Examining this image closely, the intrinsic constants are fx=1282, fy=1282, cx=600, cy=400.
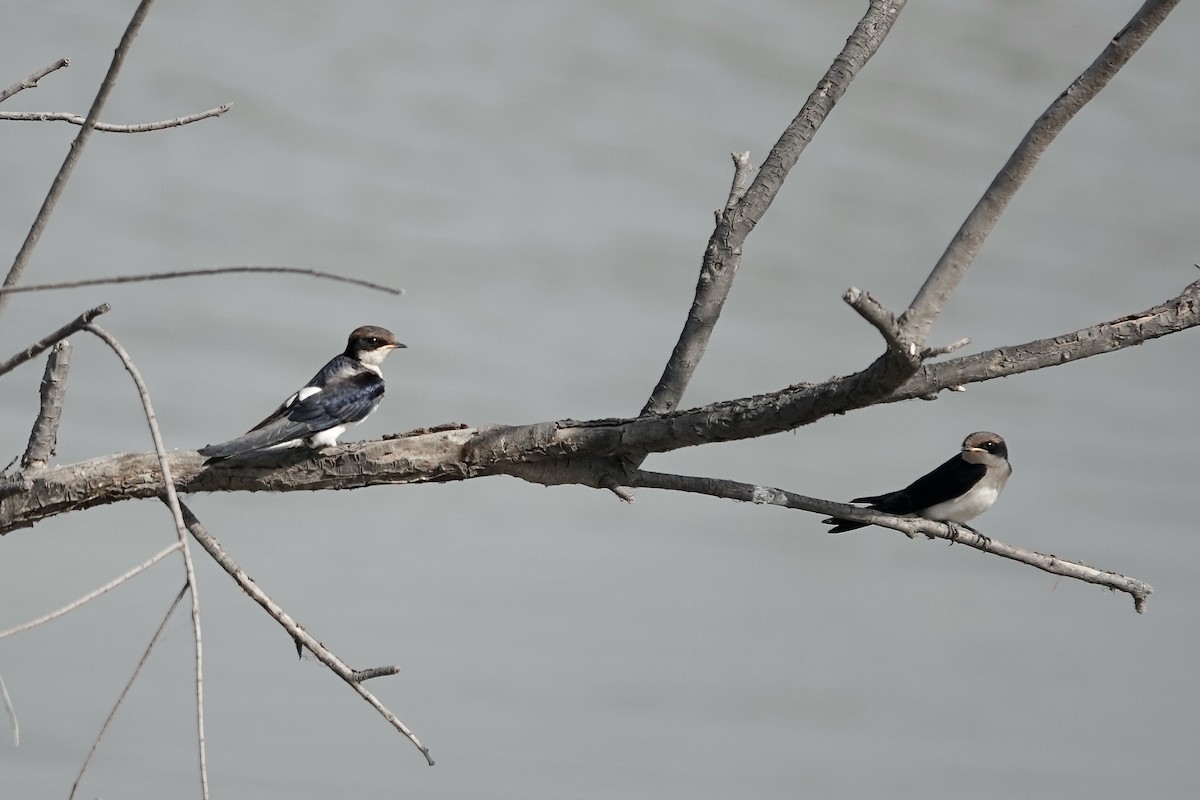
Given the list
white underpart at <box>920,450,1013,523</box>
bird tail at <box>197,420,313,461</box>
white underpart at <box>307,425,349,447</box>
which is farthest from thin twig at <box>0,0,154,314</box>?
white underpart at <box>920,450,1013,523</box>

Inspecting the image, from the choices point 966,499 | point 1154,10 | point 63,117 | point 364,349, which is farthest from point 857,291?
point 966,499

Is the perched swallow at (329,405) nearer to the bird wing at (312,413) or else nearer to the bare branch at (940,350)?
the bird wing at (312,413)

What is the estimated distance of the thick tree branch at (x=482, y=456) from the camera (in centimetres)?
173

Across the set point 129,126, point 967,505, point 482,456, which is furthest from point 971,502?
point 129,126

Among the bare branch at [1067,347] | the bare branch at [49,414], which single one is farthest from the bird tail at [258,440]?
the bare branch at [1067,347]

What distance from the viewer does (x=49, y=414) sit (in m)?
2.00

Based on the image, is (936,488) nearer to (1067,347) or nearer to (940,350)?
(1067,347)

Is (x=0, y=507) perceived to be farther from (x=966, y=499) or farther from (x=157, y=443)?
(x=966, y=499)

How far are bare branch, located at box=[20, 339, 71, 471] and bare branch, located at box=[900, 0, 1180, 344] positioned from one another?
1266 mm

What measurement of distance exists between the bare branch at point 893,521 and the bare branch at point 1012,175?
471mm

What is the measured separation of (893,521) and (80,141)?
1.22 m

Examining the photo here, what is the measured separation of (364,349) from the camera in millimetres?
2822

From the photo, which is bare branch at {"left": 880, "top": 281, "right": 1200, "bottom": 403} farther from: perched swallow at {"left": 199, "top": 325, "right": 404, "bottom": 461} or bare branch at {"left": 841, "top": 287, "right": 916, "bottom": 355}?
perched swallow at {"left": 199, "top": 325, "right": 404, "bottom": 461}

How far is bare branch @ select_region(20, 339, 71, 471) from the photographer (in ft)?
6.48
